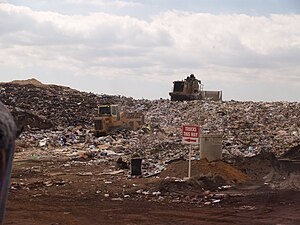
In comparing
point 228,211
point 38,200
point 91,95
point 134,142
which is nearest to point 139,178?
point 38,200

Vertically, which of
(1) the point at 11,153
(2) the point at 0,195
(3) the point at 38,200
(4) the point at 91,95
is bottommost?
(3) the point at 38,200

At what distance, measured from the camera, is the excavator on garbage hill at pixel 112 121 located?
82.9 feet

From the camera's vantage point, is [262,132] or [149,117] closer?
[262,132]

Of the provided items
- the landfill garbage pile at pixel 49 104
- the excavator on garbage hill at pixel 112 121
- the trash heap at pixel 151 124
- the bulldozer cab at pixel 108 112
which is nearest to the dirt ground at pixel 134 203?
the trash heap at pixel 151 124

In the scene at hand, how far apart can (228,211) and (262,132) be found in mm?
13588

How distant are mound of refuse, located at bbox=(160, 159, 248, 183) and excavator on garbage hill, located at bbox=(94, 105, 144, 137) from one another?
12.0m

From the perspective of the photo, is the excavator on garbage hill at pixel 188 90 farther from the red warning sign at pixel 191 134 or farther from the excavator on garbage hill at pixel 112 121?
the red warning sign at pixel 191 134

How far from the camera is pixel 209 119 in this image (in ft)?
92.0

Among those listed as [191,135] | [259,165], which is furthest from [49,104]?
[191,135]

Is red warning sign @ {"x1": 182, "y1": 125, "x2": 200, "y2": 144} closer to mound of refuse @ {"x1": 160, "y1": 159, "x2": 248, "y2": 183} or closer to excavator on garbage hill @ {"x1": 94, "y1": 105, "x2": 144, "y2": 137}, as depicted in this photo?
mound of refuse @ {"x1": 160, "y1": 159, "x2": 248, "y2": 183}

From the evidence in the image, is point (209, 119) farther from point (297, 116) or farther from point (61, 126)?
point (61, 126)

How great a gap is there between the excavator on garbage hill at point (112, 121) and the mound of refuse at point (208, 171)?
473 inches

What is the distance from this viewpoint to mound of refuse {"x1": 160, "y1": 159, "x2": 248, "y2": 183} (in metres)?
12.4

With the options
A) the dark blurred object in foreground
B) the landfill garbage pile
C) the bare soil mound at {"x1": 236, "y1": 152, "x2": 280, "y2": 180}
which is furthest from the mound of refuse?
the landfill garbage pile
